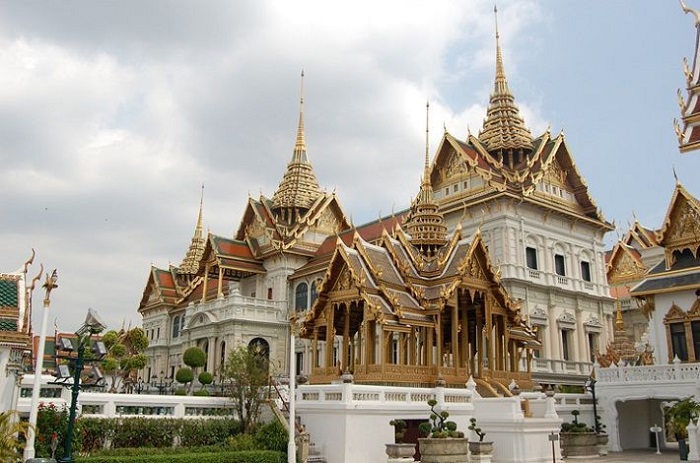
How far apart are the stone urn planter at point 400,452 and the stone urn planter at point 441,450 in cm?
28

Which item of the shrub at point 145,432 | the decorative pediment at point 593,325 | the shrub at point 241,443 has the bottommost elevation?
the shrub at point 241,443

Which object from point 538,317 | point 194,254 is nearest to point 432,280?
point 538,317

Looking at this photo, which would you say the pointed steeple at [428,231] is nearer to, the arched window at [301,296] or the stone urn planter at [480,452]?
the stone urn planter at [480,452]

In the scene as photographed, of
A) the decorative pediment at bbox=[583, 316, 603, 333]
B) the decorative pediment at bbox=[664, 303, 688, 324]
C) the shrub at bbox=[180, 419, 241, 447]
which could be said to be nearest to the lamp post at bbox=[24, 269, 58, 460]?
the shrub at bbox=[180, 419, 241, 447]

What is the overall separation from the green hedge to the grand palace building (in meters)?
2.86

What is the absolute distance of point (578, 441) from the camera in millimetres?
18703

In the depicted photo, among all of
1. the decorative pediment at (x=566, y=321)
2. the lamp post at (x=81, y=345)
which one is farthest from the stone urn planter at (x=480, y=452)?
the decorative pediment at (x=566, y=321)

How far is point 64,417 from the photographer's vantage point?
506 inches

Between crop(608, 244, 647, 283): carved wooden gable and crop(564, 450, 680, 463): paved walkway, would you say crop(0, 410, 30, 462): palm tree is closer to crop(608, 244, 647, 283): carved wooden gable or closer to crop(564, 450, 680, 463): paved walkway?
crop(564, 450, 680, 463): paved walkway

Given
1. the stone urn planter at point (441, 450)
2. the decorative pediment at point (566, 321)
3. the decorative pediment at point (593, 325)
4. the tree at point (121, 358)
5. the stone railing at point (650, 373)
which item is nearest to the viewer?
the stone urn planter at point (441, 450)

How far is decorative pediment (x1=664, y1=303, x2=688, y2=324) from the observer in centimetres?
2397

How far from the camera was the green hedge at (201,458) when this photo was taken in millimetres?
12078

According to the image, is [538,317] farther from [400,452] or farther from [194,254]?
[194,254]

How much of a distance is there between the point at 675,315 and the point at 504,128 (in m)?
19.3
